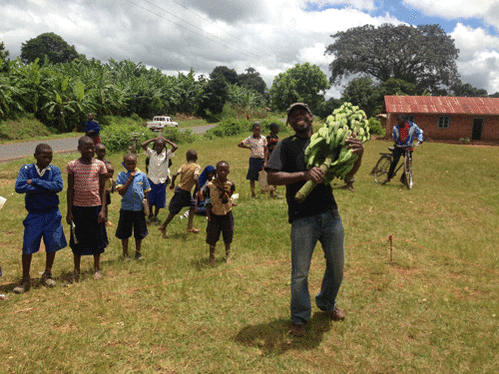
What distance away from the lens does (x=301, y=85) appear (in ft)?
200

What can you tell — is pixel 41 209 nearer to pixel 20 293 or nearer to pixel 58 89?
pixel 20 293

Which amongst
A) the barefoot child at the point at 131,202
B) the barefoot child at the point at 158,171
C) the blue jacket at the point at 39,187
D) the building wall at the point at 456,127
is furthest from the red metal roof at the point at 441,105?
the blue jacket at the point at 39,187

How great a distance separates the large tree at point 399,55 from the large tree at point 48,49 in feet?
161

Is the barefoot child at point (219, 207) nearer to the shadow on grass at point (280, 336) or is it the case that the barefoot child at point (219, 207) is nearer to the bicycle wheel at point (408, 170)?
the shadow on grass at point (280, 336)

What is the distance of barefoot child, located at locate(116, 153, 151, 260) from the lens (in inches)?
225

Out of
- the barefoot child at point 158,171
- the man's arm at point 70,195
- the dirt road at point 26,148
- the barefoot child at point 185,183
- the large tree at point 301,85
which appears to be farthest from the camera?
the large tree at point 301,85

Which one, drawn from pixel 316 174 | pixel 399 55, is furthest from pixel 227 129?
pixel 399 55

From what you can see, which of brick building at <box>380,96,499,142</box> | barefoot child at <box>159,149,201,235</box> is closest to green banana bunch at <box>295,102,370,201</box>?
barefoot child at <box>159,149,201,235</box>

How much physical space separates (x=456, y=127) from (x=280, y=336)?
115ft

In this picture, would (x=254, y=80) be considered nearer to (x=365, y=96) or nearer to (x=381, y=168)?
(x=365, y=96)

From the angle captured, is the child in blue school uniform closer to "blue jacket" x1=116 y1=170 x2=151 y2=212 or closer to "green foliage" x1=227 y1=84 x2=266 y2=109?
"blue jacket" x1=116 y1=170 x2=151 y2=212

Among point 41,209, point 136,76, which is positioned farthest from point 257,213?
point 136,76

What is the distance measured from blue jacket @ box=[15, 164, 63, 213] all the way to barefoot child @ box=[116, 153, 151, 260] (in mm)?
1085

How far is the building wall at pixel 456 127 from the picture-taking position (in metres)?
32.4
